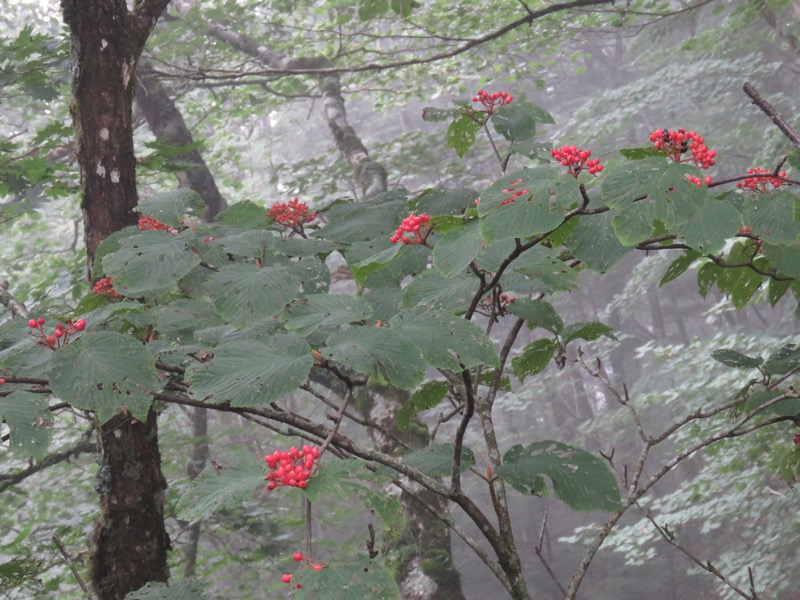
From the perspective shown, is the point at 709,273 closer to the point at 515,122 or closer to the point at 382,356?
the point at 515,122

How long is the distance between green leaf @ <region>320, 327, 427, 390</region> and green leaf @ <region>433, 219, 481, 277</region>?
137 millimetres

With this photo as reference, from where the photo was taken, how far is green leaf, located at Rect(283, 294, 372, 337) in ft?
3.53

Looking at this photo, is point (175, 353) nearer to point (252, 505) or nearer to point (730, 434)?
point (730, 434)

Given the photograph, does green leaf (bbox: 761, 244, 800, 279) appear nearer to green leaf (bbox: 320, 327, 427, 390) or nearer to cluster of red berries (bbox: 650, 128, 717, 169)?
cluster of red berries (bbox: 650, 128, 717, 169)

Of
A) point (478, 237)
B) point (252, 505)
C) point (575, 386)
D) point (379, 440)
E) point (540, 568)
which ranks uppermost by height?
point (478, 237)

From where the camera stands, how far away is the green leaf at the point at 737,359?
5.18ft

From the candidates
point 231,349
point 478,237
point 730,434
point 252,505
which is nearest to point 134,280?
point 231,349

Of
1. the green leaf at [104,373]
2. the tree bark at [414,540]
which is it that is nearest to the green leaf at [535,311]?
the green leaf at [104,373]

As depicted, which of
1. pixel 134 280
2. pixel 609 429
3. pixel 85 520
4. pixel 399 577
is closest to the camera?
pixel 134 280

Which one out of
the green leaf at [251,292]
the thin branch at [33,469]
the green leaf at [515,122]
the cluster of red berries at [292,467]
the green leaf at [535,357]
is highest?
the green leaf at [515,122]

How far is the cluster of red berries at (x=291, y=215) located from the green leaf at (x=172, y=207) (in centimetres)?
19

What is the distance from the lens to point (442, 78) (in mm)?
7895

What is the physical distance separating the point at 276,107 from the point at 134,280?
6980 millimetres

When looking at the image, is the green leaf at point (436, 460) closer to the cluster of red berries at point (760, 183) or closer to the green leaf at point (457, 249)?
the green leaf at point (457, 249)
